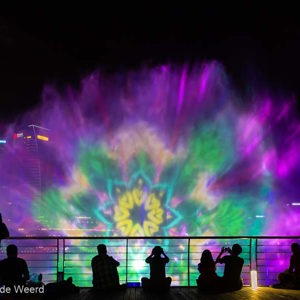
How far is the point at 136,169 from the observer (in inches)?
1104

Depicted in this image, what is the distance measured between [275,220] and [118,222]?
11958mm

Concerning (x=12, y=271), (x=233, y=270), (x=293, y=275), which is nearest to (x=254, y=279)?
(x=233, y=270)

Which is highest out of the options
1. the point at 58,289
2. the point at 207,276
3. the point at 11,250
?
the point at 11,250

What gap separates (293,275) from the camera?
21.6 ft

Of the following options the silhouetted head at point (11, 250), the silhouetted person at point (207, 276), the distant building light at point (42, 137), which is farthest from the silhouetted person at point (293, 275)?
the distant building light at point (42, 137)

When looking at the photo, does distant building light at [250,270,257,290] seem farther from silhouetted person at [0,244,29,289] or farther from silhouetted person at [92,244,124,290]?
silhouetted person at [0,244,29,289]

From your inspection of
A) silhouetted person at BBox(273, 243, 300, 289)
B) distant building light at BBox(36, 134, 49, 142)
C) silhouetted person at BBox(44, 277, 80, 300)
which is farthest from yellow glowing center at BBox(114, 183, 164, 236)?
distant building light at BBox(36, 134, 49, 142)

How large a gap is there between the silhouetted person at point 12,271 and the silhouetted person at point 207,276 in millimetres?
2727

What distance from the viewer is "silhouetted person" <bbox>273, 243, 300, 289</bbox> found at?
21.4 feet

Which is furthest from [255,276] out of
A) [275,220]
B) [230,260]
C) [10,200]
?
[10,200]

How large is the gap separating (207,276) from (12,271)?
2.97 m

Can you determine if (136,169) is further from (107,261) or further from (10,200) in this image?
(10,200)

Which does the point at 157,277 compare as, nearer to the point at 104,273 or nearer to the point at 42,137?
the point at 104,273

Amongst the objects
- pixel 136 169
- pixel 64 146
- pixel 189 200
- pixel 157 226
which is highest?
pixel 64 146
